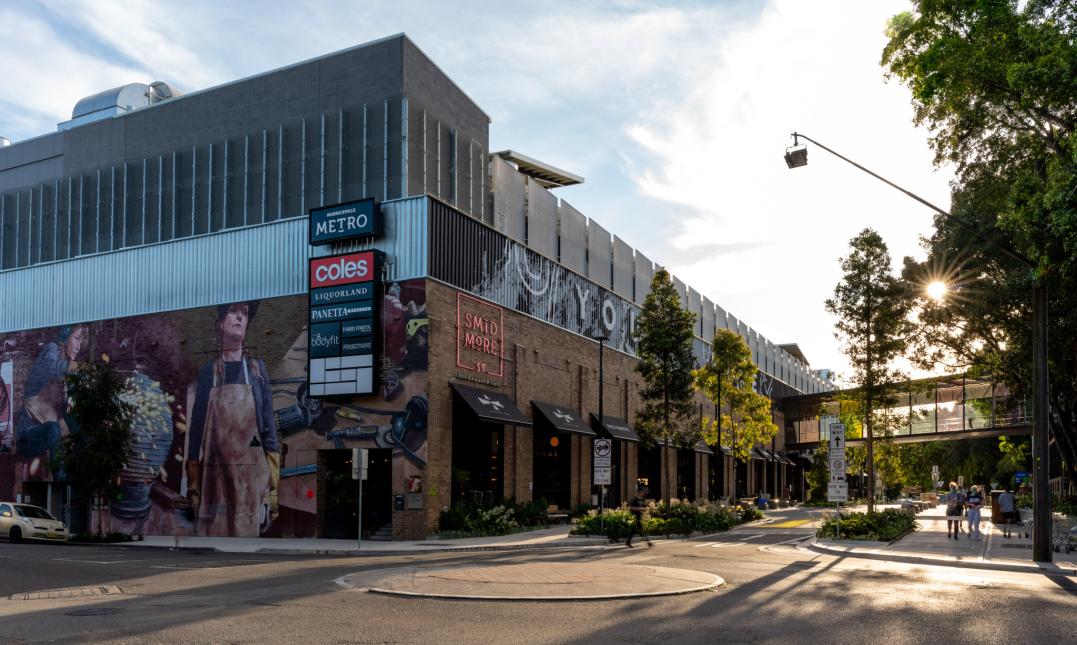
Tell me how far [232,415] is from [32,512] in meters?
8.00

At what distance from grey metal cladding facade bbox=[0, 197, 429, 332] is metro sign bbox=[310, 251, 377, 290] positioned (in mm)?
740

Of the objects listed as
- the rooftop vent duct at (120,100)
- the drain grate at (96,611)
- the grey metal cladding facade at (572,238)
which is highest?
the rooftop vent duct at (120,100)

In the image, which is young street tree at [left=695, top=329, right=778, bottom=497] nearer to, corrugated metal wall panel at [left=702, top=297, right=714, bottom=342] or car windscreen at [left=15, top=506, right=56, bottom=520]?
corrugated metal wall panel at [left=702, top=297, right=714, bottom=342]

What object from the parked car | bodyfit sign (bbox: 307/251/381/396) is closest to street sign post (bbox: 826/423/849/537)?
bodyfit sign (bbox: 307/251/381/396)

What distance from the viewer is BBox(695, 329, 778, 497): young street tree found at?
167 ft

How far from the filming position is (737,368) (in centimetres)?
5194

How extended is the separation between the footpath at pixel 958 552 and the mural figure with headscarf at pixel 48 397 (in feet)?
110

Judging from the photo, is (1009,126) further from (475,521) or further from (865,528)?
(475,521)

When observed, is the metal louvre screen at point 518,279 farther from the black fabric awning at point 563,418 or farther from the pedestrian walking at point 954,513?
the pedestrian walking at point 954,513

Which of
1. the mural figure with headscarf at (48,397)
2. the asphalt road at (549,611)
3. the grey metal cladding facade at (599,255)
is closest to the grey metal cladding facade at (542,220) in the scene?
the grey metal cladding facade at (599,255)

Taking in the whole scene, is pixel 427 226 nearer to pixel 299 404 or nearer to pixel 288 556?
pixel 299 404

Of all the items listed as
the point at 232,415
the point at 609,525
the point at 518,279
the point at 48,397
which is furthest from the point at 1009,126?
the point at 48,397

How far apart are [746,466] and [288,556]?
186 ft

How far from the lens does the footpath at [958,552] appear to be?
2152cm
